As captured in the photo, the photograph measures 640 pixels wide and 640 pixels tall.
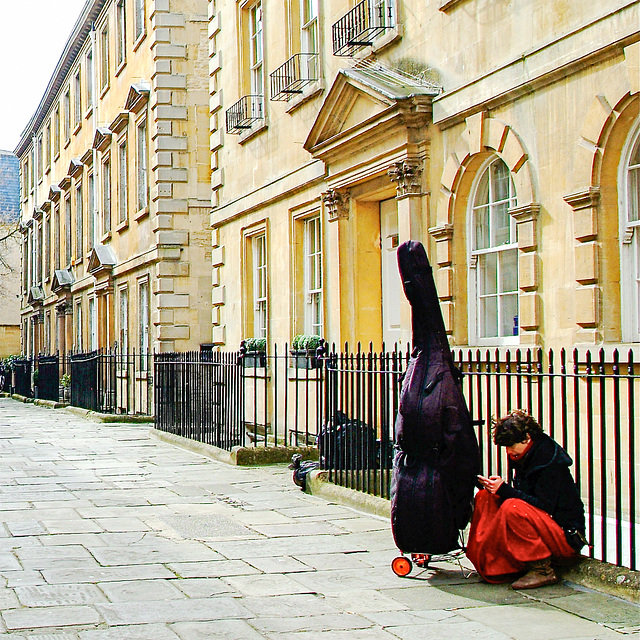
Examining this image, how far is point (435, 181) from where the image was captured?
38.5 feet

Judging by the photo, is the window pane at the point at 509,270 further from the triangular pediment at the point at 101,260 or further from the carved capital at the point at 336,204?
the triangular pediment at the point at 101,260

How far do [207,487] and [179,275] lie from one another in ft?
41.2

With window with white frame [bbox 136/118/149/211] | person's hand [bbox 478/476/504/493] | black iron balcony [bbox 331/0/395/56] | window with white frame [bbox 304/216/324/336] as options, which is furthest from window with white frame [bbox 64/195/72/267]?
person's hand [bbox 478/476/504/493]

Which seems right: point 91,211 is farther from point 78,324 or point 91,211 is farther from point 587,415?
point 587,415

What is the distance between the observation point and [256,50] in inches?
698

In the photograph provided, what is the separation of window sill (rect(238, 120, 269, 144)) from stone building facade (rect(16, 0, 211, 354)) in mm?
5564

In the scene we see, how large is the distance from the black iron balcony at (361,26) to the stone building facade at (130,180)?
981cm

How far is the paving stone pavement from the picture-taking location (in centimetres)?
560

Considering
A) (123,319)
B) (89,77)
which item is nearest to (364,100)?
(123,319)

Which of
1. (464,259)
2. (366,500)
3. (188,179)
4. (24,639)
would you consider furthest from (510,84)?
(188,179)

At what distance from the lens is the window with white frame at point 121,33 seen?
27297 millimetres

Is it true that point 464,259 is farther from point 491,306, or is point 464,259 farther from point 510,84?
point 510,84

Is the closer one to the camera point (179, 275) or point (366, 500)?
point (366, 500)

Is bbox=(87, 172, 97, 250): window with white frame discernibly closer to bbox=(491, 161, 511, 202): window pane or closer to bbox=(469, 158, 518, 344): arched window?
bbox=(469, 158, 518, 344): arched window
